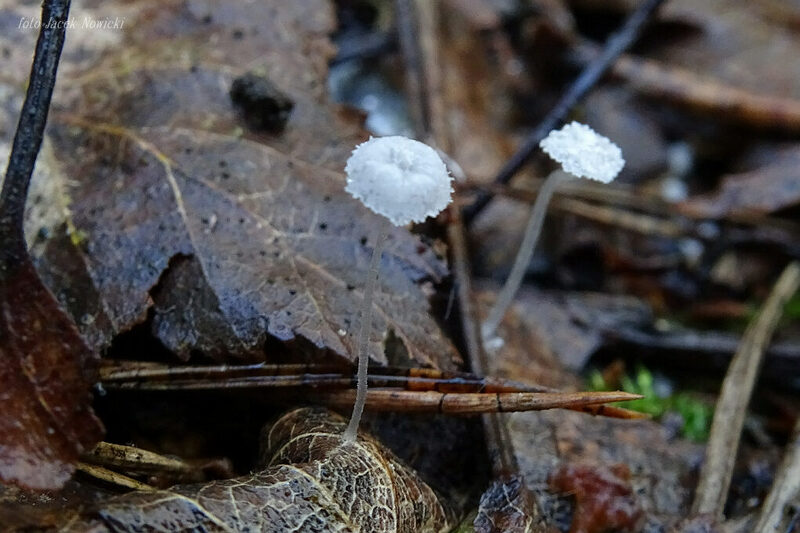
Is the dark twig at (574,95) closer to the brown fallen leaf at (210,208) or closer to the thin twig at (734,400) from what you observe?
the brown fallen leaf at (210,208)

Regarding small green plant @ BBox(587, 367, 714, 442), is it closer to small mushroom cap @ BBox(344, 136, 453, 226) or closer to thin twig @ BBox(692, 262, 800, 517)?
thin twig @ BBox(692, 262, 800, 517)

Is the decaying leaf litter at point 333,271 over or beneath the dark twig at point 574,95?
beneath

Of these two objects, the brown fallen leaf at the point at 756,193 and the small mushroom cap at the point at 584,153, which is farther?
Answer: the brown fallen leaf at the point at 756,193

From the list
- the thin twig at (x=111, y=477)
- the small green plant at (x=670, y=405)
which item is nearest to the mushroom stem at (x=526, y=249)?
the small green plant at (x=670, y=405)

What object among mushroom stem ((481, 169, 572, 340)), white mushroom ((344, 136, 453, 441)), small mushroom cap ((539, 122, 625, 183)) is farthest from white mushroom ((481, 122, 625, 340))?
white mushroom ((344, 136, 453, 441))

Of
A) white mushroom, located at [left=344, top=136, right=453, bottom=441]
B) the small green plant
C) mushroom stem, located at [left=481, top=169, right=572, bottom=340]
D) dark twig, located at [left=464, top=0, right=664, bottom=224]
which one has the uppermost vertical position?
dark twig, located at [left=464, top=0, right=664, bottom=224]

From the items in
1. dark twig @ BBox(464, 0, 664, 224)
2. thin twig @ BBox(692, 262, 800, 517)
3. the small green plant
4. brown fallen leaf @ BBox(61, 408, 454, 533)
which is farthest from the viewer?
dark twig @ BBox(464, 0, 664, 224)

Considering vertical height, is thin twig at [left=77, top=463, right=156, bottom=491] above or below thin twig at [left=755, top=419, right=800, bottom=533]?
below

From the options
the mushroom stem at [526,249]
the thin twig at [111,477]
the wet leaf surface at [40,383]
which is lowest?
the thin twig at [111,477]
